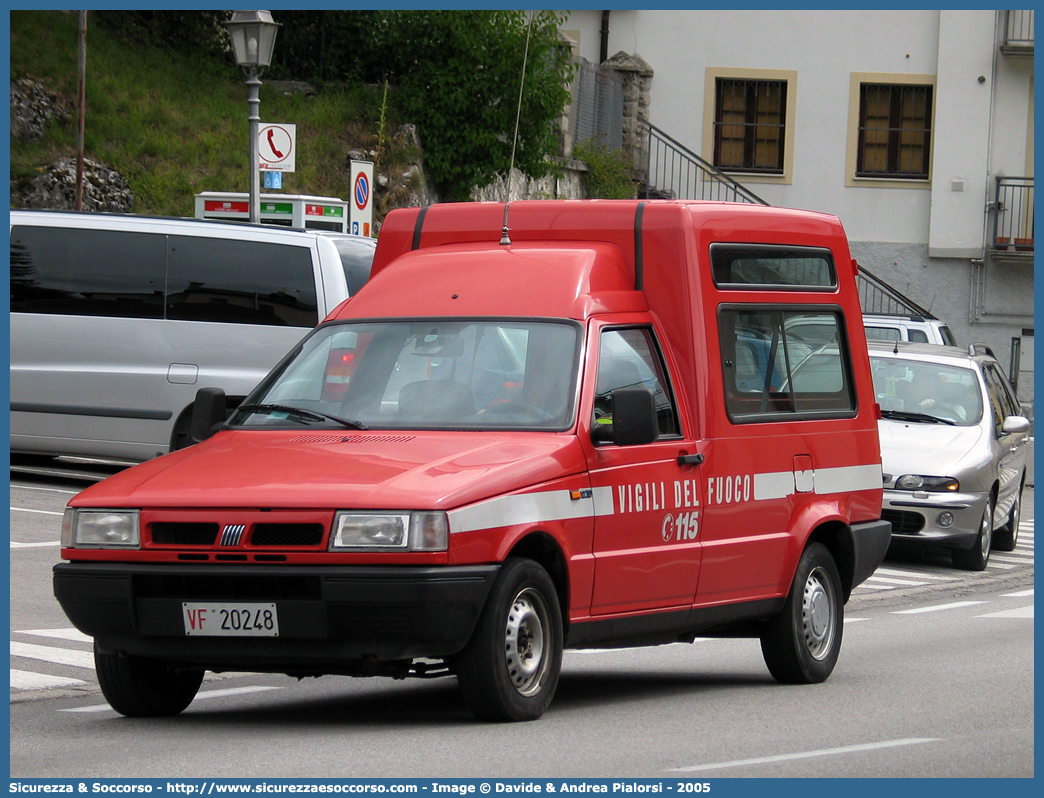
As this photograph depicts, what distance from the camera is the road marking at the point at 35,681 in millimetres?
8992

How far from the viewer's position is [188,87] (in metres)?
29.7

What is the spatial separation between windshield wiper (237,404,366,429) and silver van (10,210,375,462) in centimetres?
793

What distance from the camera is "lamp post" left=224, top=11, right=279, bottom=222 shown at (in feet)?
64.4

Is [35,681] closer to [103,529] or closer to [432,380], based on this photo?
[103,529]

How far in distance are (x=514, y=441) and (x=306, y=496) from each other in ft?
3.47

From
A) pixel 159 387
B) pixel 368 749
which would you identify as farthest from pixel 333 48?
pixel 368 749

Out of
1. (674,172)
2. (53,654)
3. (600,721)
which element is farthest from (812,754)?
(674,172)

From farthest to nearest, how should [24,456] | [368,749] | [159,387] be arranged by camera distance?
[24,456] → [159,387] → [368,749]

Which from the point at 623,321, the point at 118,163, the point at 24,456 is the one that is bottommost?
the point at 24,456

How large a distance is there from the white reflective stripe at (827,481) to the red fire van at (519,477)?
0.7 inches

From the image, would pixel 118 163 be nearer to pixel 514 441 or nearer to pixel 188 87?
pixel 188 87

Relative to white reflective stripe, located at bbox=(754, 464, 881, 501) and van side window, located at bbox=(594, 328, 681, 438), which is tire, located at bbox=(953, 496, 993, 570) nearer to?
white reflective stripe, located at bbox=(754, 464, 881, 501)

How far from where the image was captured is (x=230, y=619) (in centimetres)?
705

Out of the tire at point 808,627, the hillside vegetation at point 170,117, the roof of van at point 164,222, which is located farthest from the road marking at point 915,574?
the hillside vegetation at point 170,117
